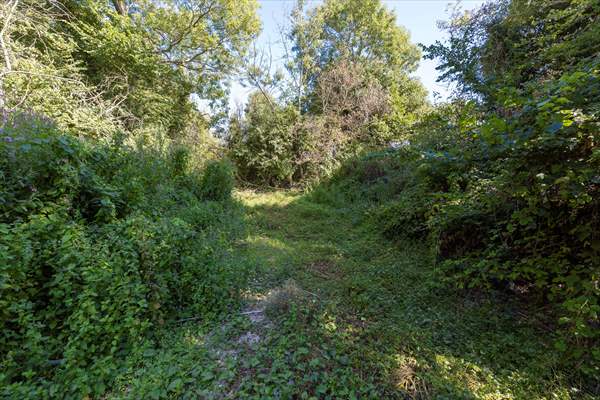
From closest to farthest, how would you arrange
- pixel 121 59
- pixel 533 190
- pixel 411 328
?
pixel 533 190, pixel 411 328, pixel 121 59

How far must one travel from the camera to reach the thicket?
146 cm

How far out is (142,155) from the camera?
4379 mm

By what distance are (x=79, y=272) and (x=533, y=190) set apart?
325 centimetres

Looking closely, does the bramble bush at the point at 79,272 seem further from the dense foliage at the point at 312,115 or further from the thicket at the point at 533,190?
the dense foliage at the point at 312,115

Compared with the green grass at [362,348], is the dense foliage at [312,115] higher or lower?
higher

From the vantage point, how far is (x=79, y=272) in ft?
5.86

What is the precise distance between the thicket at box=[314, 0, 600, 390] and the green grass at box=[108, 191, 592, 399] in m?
0.28

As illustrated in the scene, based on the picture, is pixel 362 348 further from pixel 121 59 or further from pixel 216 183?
pixel 121 59

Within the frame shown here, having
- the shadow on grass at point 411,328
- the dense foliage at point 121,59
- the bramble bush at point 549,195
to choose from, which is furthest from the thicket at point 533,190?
the dense foliage at point 121,59

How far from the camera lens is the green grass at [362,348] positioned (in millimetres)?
1485

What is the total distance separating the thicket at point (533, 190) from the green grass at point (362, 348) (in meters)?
0.28

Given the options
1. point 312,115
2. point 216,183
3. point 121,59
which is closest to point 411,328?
point 216,183

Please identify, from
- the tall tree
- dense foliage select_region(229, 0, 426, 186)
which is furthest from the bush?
the tall tree

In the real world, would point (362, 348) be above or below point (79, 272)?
below
